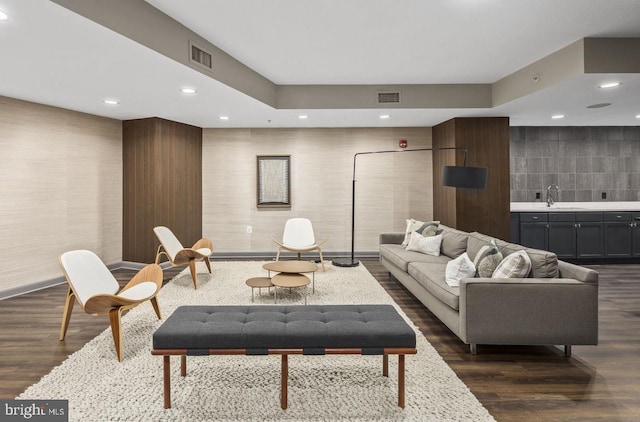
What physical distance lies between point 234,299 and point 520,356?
2.94 m

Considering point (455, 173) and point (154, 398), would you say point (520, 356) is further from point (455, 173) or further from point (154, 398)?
point (154, 398)

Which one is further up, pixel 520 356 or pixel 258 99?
pixel 258 99

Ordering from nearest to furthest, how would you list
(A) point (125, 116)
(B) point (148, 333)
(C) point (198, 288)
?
1. (B) point (148, 333)
2. (C) point (198, 288)
3. (A) point (125, 116)

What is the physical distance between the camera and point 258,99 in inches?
184

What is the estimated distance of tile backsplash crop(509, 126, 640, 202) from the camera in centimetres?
663

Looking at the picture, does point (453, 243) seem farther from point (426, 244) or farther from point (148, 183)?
point (148, 183)

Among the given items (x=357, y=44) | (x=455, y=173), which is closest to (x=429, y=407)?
(x=455, y=173)

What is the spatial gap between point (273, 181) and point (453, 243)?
3.59 m

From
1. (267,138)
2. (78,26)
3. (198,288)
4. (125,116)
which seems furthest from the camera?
(267,138)

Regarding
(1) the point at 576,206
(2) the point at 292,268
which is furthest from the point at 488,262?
(1) the point at 576,206

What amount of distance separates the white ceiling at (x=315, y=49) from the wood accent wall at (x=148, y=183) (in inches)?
20.3

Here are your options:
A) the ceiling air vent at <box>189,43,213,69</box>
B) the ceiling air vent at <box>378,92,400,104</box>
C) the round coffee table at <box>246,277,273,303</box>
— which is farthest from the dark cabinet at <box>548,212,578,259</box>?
the ceiling air vent at <box>189,43,213,69</box>

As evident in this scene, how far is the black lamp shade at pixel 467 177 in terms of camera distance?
3.89m

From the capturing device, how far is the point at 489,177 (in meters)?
5.86
